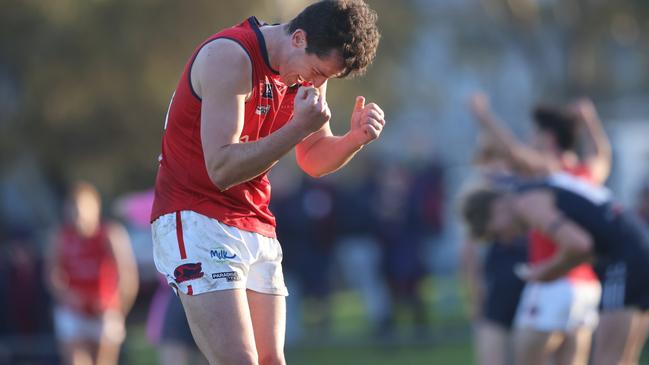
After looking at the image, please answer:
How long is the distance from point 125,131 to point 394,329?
6.11 metres

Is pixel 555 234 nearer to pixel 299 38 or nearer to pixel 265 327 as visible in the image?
pixel 265 327

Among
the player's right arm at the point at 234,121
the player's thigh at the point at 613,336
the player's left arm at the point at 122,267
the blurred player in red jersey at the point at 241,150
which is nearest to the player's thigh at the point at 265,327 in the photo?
the blurred player in red jersey at the point at 241,150

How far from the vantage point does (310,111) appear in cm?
504

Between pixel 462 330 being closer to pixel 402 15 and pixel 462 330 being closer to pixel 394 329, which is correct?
pixel 394 329

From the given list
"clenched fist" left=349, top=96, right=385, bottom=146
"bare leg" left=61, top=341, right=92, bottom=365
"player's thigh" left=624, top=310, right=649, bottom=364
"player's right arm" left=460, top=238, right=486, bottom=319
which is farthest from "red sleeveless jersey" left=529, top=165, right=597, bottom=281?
"bare leg" left=61, top=341, right=92, bottom=365

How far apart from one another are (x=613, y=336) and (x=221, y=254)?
3.66m

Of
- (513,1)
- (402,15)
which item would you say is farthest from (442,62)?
(513,1)

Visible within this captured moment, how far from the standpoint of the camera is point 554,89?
1797cm

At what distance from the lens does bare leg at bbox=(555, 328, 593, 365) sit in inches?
318

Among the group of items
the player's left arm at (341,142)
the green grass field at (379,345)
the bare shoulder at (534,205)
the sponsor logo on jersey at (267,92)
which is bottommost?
the green grass field at (379,345)

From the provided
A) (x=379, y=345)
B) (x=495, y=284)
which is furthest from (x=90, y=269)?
(x=495, y=284)

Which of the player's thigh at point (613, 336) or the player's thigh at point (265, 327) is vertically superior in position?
the player's thigh at point (265, 327)

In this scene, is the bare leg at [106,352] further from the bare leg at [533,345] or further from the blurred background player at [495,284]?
the bare leg at [533,345]

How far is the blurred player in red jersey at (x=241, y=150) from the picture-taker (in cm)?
512
